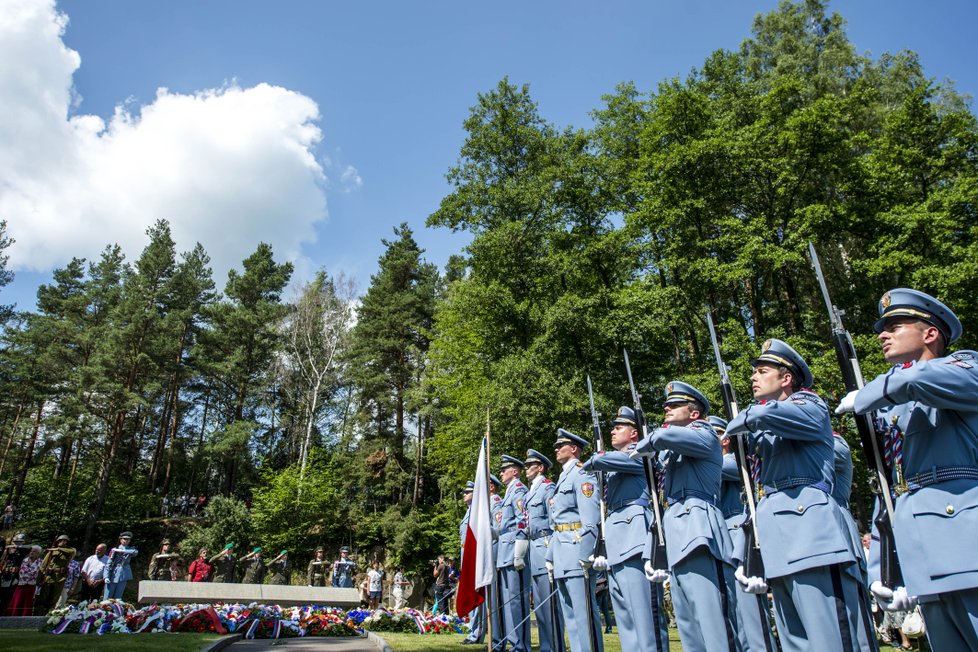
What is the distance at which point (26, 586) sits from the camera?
1239cm

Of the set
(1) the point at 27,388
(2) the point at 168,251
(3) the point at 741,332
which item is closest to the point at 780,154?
(3) the point at 741,332

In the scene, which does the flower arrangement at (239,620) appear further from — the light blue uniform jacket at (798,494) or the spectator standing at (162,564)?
the light blue uniform jacket at (798,494)

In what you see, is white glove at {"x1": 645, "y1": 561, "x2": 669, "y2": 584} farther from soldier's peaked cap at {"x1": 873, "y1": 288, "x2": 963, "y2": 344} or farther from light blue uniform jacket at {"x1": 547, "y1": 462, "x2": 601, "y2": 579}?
soldier's peaked cap at {"x1": 873, "y1": 288, "x2": 963, "y2": 344}

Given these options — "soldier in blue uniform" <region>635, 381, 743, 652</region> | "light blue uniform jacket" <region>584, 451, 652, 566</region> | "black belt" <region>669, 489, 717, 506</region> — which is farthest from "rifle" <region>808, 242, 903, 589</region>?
"light blue uniform jacket" <region>584, 451, 652, 566</region>

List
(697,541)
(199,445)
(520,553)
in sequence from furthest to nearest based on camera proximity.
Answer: (199,445) < (520,553) < (697,541)

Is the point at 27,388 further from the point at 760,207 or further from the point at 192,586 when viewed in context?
the point at 760,207

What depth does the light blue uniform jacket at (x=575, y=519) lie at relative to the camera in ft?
18.7

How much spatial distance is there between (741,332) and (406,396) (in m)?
18.8

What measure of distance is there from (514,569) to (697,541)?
3962 millimetres

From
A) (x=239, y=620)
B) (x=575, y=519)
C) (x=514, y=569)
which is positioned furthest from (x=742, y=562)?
(x=239, y=620)

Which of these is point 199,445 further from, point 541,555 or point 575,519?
point 575,519

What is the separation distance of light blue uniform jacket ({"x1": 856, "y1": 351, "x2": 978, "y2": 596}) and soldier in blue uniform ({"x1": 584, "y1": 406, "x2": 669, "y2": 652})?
2312mm

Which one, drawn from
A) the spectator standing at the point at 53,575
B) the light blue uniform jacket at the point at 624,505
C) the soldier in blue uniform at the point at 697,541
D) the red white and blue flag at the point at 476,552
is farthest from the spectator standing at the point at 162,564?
the soldier in blue uniform at the point at 697,541

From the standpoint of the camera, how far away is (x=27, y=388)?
3259cm
